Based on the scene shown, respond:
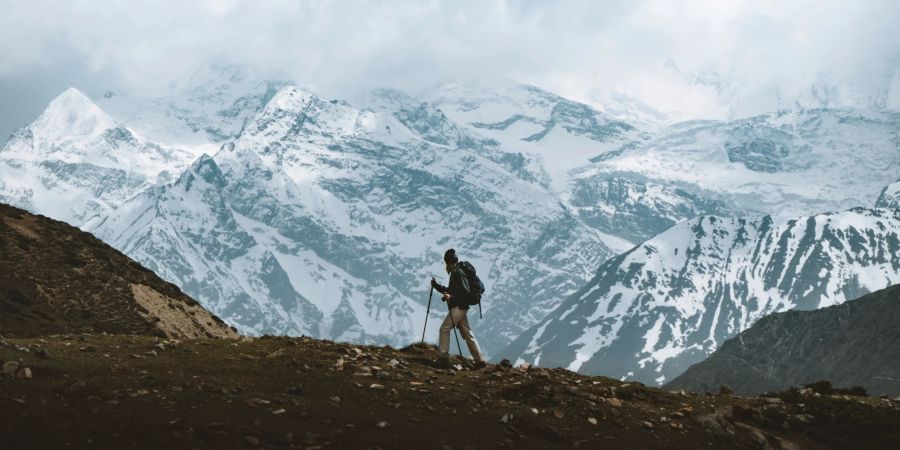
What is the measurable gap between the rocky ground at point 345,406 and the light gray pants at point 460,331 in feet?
2.50

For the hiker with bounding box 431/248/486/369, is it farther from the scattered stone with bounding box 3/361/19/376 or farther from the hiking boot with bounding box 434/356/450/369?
the scattered stone with bounding box 3/361/19/376

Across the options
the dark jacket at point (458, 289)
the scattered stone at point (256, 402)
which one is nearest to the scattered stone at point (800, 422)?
the dark jacket at point (458, 289)

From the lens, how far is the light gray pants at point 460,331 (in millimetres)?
36219

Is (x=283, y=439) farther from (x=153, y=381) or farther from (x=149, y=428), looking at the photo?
(x=153, y=381)

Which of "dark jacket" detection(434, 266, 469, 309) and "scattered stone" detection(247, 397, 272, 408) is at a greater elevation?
"dark jacket" detection(434, 266, 469, 309)

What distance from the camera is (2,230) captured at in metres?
69.3

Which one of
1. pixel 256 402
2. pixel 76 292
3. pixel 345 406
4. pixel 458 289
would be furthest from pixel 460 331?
pixel 76 292

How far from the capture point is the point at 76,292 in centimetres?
6378

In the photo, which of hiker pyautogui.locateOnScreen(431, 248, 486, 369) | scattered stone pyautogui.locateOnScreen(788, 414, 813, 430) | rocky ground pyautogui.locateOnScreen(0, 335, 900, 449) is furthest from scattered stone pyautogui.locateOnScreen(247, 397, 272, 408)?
scattered stone pyautogui.locateOnScreen(788, 414, 813, 430)

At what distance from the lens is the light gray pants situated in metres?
36.2

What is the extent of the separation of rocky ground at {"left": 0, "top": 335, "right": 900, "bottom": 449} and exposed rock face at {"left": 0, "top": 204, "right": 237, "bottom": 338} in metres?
24.4

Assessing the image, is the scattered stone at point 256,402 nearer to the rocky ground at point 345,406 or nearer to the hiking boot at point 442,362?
the rocky ground at point 345,406

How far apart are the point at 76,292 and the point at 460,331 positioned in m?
34.5

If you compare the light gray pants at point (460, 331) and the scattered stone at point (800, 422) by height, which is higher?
the light gray pants at point (460, 331)
